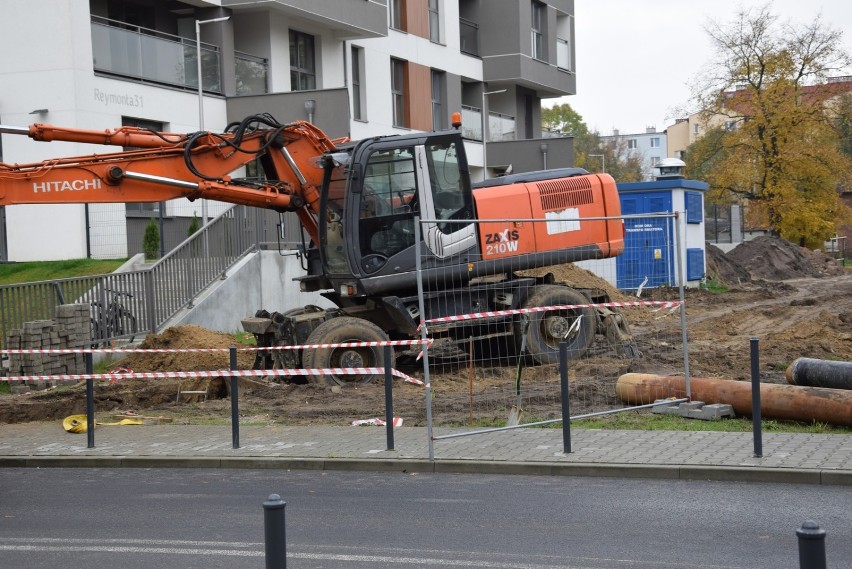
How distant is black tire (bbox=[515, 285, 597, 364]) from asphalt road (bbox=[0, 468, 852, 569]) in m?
5.86

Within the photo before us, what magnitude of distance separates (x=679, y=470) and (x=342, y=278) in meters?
7.62

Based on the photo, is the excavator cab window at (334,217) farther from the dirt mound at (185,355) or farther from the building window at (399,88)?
the building window at (399,88)

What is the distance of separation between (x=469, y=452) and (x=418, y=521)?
8.71 ft

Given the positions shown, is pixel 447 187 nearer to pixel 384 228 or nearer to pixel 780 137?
pixel 384 228

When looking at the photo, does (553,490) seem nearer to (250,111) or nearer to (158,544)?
(158,544)

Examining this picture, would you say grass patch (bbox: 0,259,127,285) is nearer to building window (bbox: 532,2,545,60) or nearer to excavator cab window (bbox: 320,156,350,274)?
excavator cab window (bbox: 320,156,350,274)

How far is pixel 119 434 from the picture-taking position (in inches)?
522

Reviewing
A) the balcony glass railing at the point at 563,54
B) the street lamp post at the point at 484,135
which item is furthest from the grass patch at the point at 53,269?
the balcony glass railing at the point at 563,54

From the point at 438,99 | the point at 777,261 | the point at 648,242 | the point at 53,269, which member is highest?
the point at 438,99

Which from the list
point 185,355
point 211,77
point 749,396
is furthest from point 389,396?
point 211,77

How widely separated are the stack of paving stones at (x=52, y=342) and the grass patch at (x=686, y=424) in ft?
30.9

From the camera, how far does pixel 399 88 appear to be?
38281 mm

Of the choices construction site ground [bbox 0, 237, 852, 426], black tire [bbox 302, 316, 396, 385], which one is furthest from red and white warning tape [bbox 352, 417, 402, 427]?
black tire [bbox 302, 316, 396, 385]

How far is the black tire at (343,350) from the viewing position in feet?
51.1
